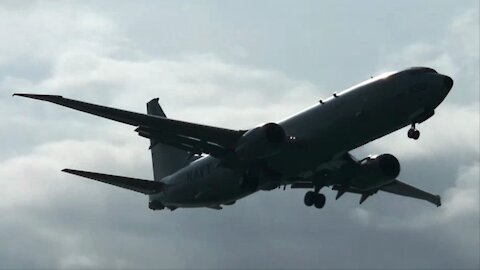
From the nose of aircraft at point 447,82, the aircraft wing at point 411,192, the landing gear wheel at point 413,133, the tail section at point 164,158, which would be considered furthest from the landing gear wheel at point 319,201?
the nose of aircraft at point 447,82

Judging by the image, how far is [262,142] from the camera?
60.9 metres

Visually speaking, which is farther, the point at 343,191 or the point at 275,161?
the point at 343,191

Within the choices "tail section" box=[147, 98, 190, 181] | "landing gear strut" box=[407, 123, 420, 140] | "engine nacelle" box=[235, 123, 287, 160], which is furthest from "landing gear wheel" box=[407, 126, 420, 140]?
"tail section" box=[147, 98, 190, 181]

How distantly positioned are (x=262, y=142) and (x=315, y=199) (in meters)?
9.98

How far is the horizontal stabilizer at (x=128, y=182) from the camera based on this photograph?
67.2 m

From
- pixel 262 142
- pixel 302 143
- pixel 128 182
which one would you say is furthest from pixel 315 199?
pixel 128 182

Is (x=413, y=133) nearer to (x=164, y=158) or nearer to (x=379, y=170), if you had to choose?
(x=379, y=170)

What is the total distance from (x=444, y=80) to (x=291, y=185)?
15.6 meters

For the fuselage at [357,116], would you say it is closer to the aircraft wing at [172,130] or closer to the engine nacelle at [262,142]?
the engine nacelle at [262,142]

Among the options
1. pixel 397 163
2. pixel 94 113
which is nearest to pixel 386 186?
pixel 397 163

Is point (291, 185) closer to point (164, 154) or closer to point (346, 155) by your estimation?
point (346, 155)

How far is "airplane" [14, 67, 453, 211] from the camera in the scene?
59.5 metres

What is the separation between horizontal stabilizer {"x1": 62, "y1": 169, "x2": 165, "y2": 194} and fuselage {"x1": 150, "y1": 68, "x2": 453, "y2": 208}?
9.70m

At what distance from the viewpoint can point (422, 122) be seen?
198ft
